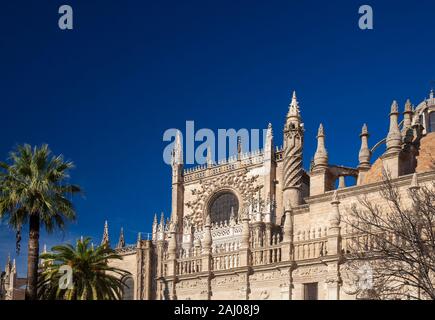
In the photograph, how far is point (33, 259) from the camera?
27812 millimetres

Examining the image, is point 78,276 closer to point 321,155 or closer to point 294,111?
point 321,155

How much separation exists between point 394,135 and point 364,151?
3820mm

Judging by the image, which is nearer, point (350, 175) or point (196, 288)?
point (196, 288)

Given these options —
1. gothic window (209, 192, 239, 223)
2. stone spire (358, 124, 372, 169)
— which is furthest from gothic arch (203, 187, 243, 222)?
stone spire (358, 124, 372, 169)

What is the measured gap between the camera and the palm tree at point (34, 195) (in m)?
28.0

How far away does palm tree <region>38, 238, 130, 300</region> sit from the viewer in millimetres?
28719

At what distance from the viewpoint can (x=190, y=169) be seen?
59125 mm

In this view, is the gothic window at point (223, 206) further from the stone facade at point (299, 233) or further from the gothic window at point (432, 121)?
the gothic window at point (432, 121)

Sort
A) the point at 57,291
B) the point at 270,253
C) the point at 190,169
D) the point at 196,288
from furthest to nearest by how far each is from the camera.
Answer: the point at 190,169, the point at 196,288, the point at 270,253, the point at 57,291

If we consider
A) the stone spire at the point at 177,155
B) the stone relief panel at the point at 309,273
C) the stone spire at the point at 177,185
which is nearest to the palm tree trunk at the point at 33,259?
the stone relief panel at the point at 309,273
